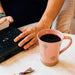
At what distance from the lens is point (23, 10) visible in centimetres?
93

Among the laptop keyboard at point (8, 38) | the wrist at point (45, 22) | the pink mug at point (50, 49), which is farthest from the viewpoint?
the wrist at point (45, 22)

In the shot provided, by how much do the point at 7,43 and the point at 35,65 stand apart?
17 cm

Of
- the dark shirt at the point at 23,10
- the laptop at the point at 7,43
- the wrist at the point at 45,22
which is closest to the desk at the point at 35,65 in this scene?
the laptop at the point at 7,43

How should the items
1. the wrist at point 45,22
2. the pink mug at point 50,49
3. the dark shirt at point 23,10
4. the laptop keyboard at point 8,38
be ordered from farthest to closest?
the dark shirt at point 23,10 → the wrist at point 45,22 → the laptop keyboard at point 8,38 → the pink mug at point 50,49

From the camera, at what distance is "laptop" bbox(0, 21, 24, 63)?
18.5 inches

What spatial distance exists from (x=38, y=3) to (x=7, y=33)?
0.51 m

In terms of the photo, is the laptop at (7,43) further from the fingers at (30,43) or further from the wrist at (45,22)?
the wrist at (45,22)

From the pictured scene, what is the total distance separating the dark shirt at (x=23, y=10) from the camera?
0.92 metres

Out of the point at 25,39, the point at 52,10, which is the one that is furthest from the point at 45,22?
the point at 25,39

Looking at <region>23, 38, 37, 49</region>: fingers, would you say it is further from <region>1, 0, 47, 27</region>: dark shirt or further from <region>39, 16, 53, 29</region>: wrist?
<region>1, 0, 47, 27</region>: dark shirt

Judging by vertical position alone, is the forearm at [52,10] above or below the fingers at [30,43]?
above

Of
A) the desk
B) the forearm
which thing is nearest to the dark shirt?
the forearm

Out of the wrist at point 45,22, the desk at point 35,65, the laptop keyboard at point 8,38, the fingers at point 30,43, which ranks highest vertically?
the laptop keyboard at point 8,38

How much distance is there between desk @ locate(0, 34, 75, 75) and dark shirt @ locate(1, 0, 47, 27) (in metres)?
0.45
